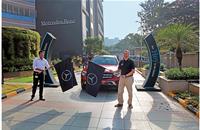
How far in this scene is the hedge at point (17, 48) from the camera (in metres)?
21.1

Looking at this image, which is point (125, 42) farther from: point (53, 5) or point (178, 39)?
point (178, 39)

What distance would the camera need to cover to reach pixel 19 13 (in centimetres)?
5691

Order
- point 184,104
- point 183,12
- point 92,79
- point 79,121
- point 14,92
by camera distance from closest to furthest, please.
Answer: point 79,121
point 184,104
point 92,79
point 14,92
point 183,12

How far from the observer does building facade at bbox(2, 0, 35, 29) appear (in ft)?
178

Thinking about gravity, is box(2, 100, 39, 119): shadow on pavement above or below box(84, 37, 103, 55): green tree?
below

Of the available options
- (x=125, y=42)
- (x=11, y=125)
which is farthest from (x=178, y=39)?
(x=125, y=42)

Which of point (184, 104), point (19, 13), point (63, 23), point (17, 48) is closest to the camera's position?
point (184, 104)

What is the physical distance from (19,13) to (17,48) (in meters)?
37.0

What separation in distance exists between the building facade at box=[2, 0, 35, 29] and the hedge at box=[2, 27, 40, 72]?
3323 centimetres

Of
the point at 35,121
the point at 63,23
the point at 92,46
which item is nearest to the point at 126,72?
the point at 35,121

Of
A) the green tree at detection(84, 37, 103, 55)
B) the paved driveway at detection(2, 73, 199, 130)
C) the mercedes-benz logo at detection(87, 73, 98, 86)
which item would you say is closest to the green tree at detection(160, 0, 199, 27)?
the green tree at detection(84, 37, 103, 55)

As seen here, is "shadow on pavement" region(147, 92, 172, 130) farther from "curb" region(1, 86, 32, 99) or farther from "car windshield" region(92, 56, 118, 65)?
"curb" region(1, 86, 32, 99)

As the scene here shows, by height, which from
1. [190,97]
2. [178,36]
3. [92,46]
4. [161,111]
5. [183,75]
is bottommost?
[161,111]

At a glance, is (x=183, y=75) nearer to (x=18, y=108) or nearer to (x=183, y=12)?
(x=18, y=108)
